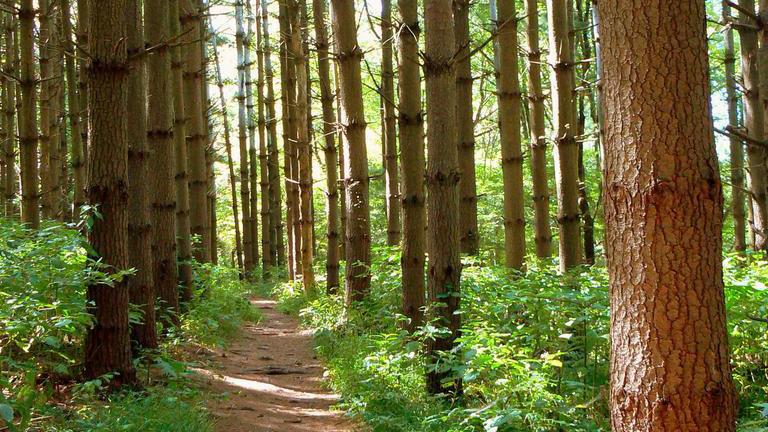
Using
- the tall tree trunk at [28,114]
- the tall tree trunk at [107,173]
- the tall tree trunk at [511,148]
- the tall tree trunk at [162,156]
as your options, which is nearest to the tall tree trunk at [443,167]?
the tall tree trunk at [107,173]

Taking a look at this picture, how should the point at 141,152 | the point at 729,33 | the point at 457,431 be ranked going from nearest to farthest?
the point at 457,431 → the point at 141,152 → the point at 729,33

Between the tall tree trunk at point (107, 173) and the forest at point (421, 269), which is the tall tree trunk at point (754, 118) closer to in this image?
the forest at point (421, 269)

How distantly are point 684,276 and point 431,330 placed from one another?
127 inches

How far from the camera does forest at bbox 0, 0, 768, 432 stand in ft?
9.30

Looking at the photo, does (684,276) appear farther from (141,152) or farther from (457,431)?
(141,152)

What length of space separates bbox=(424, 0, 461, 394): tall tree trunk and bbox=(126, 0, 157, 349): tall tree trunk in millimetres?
3147

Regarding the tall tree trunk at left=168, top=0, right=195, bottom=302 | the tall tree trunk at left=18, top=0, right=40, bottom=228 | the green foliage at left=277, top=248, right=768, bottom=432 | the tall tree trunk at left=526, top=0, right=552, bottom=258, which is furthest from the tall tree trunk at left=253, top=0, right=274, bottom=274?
the green foliage at left=277, top=248, right=768, bottom=432

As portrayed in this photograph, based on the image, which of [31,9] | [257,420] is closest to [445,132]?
[257,420]

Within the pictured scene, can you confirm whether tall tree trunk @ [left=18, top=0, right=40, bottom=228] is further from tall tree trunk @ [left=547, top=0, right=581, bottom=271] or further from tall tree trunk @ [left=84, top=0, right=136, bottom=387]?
tall tree trunk @ [left=547, top=0, right=581, bottom=271]

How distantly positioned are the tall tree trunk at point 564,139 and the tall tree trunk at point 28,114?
6.83 metres

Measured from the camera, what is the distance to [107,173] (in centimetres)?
573

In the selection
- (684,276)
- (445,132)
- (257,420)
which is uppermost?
(445,132)

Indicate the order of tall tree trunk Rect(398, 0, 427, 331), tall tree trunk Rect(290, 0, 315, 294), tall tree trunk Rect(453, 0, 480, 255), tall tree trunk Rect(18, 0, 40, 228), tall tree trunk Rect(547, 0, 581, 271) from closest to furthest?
tall tree trunk Rect(398, 0, 427, 331), tall tree trunk Rect(547, 0, 581, 271), tall tree trunk Rect(18, 0, 40, 228), tall tree trunk Rect(453, 0, 480, 255), tall tree trunk Rect(290, 0, 315, 294)

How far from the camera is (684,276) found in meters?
2.79
